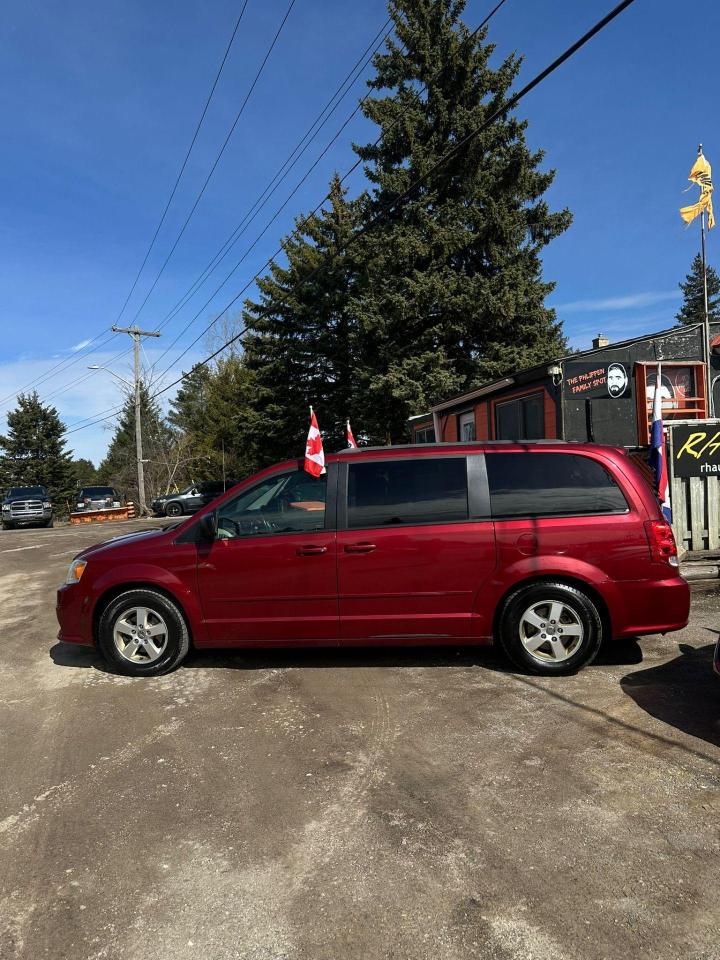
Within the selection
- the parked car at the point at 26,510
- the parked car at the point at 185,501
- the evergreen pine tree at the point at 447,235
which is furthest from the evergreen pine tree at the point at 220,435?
the evergreen pine tree at the point at 447,235

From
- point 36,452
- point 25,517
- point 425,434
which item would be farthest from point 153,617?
point 36,452

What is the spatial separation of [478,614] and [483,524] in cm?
69

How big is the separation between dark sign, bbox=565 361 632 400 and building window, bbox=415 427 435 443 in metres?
7.84

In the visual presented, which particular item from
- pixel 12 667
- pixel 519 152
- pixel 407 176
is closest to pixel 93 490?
pixel 407 176

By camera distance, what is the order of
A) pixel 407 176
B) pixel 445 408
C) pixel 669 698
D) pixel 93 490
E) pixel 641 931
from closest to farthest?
pixel 641 931, pixel 669 698, pixel 445 408, pixel 407 176, pixel 93 490

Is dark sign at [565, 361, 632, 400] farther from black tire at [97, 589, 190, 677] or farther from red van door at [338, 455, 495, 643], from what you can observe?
black tire at [97, 589, 190, 677]

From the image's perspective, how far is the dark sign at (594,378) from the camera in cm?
1285

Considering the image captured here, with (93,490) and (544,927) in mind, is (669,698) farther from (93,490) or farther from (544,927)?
(93,490)

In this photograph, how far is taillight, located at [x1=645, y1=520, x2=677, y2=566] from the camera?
4895 mm

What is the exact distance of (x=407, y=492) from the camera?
17.0ft

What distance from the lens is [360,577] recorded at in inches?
198

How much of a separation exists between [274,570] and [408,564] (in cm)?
105

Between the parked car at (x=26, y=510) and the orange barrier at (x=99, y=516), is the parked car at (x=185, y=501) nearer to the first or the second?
the orange barrier at (x=99, y=516)

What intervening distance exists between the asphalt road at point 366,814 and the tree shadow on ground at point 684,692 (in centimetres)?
2
